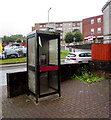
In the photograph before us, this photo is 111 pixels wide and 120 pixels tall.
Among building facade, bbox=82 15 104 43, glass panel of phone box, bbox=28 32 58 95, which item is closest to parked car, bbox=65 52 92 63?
glass panel of phone box, bbox=28 32 58 95

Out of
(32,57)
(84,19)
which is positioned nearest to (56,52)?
(32,57)

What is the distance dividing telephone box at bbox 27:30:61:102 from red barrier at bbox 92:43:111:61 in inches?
154

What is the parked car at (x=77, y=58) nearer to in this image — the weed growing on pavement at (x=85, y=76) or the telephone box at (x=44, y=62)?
the weed growing on pavement at (x=85, y=76)

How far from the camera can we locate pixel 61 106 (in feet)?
12.8

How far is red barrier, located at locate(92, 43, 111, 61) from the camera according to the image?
7512mm

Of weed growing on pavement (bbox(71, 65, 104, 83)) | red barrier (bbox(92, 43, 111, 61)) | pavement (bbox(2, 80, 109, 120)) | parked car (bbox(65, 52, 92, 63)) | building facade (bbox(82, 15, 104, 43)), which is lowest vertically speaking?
pavement (bbox(2, 80, 109, 120))

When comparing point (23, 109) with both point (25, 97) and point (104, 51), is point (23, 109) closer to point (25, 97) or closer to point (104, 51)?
point (25, 97)

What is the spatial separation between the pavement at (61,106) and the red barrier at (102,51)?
3.16 metres

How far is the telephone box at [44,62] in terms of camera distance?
421 cm

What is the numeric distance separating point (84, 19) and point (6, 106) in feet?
174

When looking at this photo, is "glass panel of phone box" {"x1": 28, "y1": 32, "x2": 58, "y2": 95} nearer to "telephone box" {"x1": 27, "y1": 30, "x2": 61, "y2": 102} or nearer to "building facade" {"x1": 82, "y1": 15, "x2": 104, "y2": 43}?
"telephone box" {"x1": 27, "y1": 30, "x2": 61, "y2": 102}

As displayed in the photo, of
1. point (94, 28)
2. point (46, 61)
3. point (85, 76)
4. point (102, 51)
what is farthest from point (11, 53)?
point (94, 28)

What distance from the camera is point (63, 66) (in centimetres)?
696

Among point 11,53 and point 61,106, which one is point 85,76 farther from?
point 11,53
